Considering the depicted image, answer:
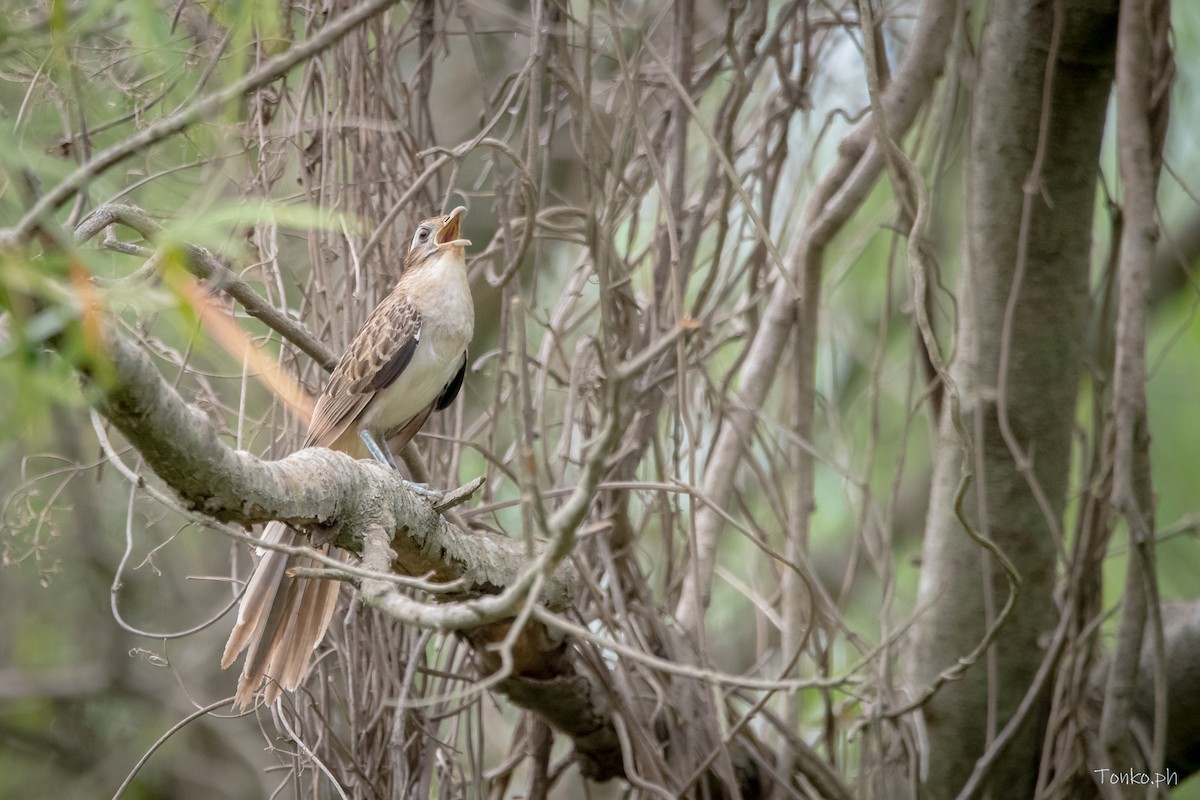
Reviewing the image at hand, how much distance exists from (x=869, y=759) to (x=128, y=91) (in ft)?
8.87

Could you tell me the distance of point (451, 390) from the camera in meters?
3.60

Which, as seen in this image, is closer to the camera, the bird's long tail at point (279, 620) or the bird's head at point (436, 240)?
the bird's long tail at point (279, 620)

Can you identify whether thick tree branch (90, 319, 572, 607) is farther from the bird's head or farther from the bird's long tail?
the bird's head

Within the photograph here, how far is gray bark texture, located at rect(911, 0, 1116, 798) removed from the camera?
3.33 metres

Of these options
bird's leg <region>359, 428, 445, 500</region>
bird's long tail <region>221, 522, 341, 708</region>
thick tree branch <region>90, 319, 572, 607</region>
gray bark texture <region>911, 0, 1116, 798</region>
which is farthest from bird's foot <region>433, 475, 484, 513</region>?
gray bark texture <region>911, 0, 1116, 798</region>

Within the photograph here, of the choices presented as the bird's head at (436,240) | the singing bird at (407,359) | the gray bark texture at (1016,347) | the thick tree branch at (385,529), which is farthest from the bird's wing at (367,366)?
the gray bark texture at (1016,347)

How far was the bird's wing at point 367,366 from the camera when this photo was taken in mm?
3123

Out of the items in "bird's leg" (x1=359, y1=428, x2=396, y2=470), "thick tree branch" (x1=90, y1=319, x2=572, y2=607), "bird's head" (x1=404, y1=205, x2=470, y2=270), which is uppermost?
"bird's head" (x1=404, y1=205, x2=470, y2=270)

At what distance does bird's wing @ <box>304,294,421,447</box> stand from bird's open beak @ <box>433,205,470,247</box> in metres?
0.21

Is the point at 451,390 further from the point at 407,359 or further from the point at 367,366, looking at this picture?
the point at 367,366

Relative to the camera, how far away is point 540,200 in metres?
3.04

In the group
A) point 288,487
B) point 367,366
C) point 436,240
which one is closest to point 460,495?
point 288,487

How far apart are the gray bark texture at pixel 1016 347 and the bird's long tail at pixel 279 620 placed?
1.82 m

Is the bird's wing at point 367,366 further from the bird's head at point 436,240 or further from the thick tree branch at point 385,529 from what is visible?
the thick tree branch at point 385,529
